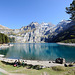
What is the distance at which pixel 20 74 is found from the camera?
14852mm

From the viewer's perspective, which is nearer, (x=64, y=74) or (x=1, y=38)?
(x=64, y=74)

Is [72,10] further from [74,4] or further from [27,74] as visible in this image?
[27,74]

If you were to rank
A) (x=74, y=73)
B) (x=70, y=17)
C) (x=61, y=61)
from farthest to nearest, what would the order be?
(x=61, y=61) < (x=70, y=17) < (x=74, y=73)

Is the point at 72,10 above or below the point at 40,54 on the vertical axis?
above

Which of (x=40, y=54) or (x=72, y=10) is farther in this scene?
(x=40, y=54)

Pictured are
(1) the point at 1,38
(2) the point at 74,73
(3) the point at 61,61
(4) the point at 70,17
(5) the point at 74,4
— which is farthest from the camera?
(1) the point at 1,38

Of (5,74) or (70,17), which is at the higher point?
(70,17)

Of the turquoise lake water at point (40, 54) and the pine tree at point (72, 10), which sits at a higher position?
the pine tree at point (72, 10)

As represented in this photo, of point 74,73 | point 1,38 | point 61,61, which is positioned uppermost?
point 1,38

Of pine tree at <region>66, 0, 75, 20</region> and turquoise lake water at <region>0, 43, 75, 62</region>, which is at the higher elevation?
pine tree at <region>66, 0, 75, 20</region>

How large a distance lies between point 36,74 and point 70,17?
20969mm

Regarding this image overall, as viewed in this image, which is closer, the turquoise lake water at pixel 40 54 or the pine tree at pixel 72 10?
the pine tree at pixel 72 10

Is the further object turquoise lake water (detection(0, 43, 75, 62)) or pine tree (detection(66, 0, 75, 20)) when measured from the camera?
turquoise lake water (detection(0, 43, 75, 62))

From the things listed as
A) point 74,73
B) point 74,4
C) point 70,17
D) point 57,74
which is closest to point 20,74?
point 57,74
